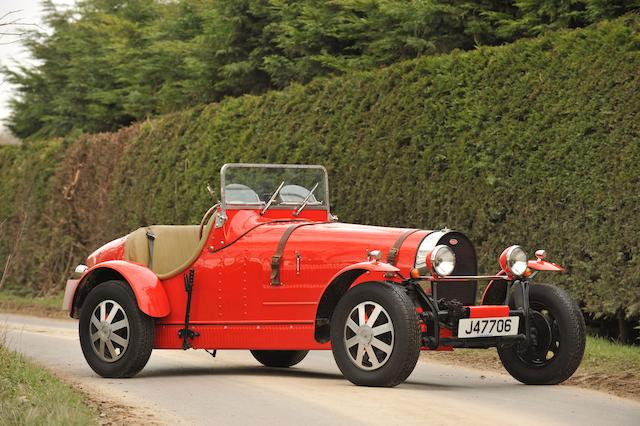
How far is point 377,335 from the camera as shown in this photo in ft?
30.8

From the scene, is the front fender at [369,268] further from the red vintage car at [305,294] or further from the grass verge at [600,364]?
the grass verge at [600,364]

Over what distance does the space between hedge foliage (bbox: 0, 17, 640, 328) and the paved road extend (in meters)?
2.41

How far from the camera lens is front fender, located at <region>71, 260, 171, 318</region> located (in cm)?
1088

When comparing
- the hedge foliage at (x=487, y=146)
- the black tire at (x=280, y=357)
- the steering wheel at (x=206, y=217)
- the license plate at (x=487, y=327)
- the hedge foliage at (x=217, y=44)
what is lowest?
the black tire at (x=280, y=357)

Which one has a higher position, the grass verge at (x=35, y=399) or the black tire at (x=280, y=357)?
the grass verge at (x=35, y=399)

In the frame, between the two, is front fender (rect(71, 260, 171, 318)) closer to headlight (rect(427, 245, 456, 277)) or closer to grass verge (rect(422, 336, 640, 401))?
headlight (rect(427, 245, 456, 277))

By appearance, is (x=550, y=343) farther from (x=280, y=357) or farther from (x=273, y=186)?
(x=273, y=186)

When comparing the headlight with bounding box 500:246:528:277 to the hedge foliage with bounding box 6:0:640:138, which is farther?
the hedge foliage with bounding box 6:0:640:138

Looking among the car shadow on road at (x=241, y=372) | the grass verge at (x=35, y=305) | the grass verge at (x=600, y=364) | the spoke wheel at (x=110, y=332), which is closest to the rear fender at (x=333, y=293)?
the car shadow on road at (x=241, y=372)

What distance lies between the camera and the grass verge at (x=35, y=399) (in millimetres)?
7129

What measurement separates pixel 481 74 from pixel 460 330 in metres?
6.23

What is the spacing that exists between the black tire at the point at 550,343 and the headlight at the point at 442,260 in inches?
35.0

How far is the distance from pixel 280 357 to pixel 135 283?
6.08 ft

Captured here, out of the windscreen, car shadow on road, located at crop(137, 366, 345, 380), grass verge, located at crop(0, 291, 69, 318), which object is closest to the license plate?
car shadow on road, located at crop(137, 366, 345, 380)
